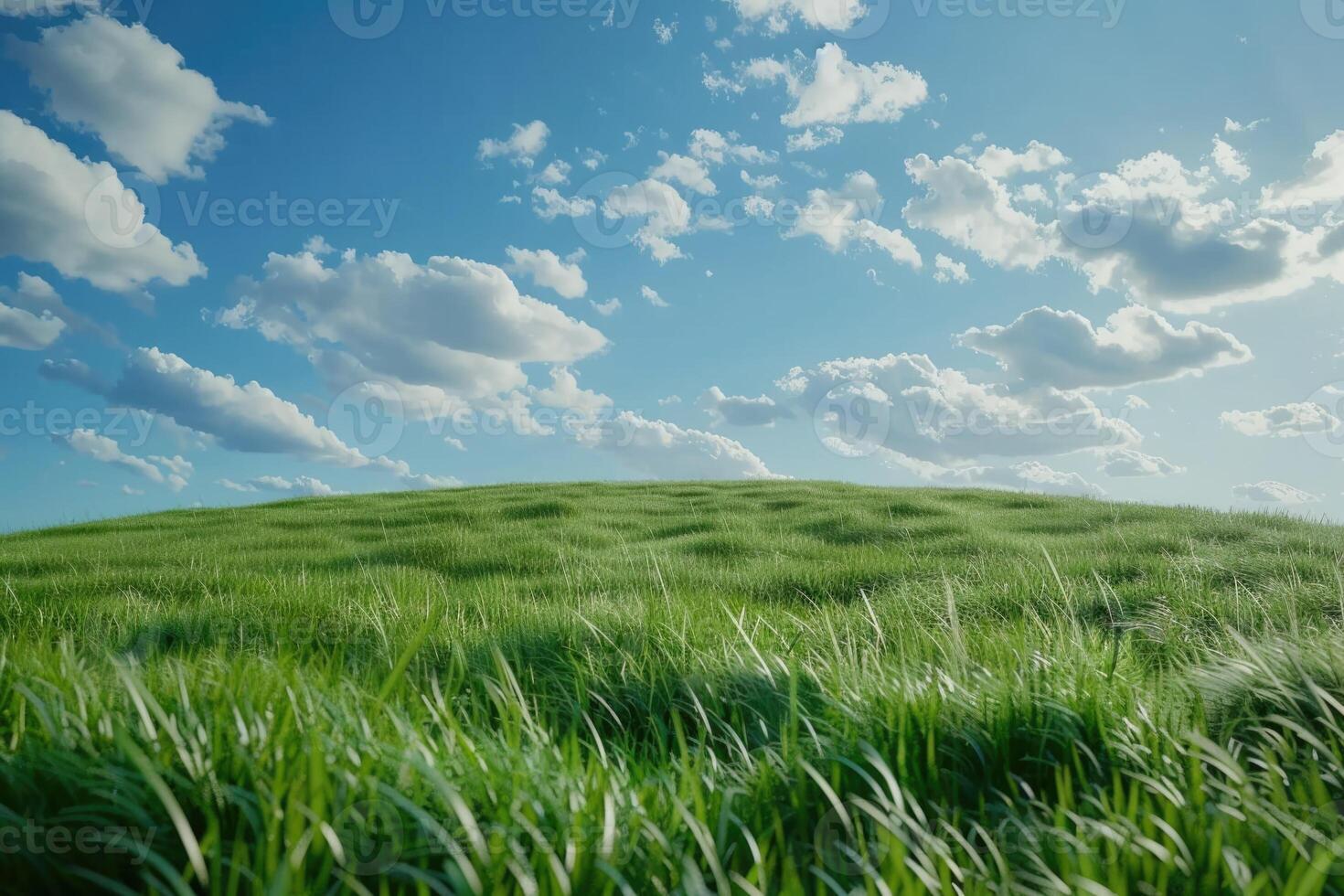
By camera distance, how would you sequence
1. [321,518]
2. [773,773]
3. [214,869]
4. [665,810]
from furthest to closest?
[321,518]
[773,773]
[665,810]
[214,869]

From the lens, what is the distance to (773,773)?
7.40 ft

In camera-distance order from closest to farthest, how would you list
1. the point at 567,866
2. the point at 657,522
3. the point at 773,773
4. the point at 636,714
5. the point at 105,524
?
the point at 567,866
the point at 773,773
the point at 636,714
the point at 657,522
the point at 105,524

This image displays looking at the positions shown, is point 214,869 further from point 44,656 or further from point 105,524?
point 105,524

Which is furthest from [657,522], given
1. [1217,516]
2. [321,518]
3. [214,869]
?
[214,869]

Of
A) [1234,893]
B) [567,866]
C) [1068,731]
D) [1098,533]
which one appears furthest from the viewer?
[1098,533]

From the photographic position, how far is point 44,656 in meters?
2.86

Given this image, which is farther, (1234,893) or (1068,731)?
(1068,731)

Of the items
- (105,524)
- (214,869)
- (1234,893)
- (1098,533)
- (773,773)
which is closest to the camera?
(214,869)

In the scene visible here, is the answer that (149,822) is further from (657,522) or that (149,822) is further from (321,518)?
(321,518)

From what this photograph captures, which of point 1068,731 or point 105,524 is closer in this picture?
point 1068,731

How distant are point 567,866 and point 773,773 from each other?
2.70 ft

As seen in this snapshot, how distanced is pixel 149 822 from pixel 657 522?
1233 centimetres

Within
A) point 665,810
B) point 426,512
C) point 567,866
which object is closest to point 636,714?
point 665,810

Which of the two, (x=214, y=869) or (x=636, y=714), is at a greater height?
(x=214, y=869)
